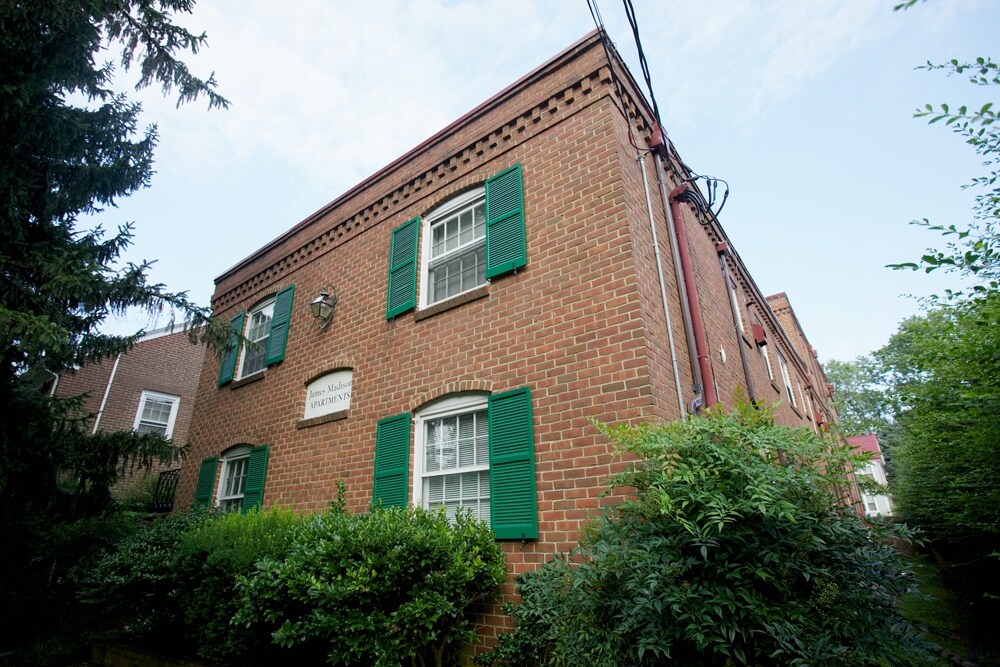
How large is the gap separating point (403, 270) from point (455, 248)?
0.91 m

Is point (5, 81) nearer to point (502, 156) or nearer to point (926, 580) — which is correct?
point (502, 156)

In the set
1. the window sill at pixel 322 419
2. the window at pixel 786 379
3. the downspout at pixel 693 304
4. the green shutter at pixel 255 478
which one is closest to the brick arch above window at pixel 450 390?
the window sill at pixel 322 419

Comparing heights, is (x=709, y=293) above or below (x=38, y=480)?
above

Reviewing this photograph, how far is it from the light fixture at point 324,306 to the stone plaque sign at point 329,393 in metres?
0.98

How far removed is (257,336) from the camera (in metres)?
10.6

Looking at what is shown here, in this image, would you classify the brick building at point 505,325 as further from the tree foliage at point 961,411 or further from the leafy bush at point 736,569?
the tree foliage at point 961,411

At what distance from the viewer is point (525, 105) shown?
6816 millimetres

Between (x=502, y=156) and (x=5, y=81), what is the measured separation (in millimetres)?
6706

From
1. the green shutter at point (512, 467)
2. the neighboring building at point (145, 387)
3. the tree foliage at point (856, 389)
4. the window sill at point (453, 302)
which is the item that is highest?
the tree foliage at point (856, 389)

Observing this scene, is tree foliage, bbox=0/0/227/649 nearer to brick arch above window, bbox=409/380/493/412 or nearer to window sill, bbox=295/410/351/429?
window sill, bbox=295/410/351/429

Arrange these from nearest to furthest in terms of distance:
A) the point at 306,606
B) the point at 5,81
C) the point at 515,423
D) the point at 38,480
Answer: the point at 306,606, the point at 515,423, the point at 5,81, the point at 38,480

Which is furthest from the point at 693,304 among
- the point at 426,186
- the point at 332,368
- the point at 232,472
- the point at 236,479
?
the point at 232,472

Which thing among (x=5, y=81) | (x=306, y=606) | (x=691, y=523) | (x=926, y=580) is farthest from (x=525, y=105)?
(x=926, y=580)

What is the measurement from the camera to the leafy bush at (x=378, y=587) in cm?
412
